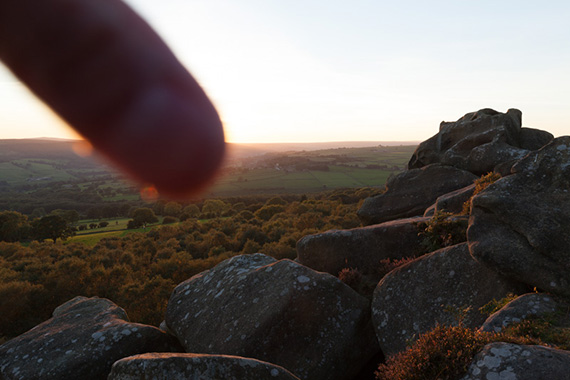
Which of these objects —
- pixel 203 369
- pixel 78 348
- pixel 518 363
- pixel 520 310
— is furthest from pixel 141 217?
pixel 518 363

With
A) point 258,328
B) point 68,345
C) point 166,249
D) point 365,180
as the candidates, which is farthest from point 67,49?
point 365,180

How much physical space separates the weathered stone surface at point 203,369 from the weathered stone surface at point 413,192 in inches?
469

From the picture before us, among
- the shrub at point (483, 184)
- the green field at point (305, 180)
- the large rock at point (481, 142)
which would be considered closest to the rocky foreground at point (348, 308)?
the shrub at point (483, 184)

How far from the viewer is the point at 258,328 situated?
25.7 ft

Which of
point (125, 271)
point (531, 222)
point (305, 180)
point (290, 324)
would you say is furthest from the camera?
point (305, 180)

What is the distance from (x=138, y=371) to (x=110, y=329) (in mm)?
3843

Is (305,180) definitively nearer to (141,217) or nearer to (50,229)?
(141,217)

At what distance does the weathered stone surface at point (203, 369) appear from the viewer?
17.0 ft

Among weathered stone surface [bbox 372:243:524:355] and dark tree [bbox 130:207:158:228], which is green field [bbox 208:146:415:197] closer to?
dark tree [bbox 130:207:158:228]

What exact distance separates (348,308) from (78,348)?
283 inches

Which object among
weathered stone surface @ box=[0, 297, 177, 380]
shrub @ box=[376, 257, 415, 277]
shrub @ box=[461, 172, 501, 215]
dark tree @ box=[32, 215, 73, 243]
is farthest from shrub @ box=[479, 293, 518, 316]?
dark tree @ box=[32, 215, 73, 243]

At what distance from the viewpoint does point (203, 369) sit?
520 centimetres

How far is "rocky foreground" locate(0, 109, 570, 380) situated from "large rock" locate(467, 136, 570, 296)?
0.02m

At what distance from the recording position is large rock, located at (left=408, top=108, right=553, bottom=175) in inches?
600
